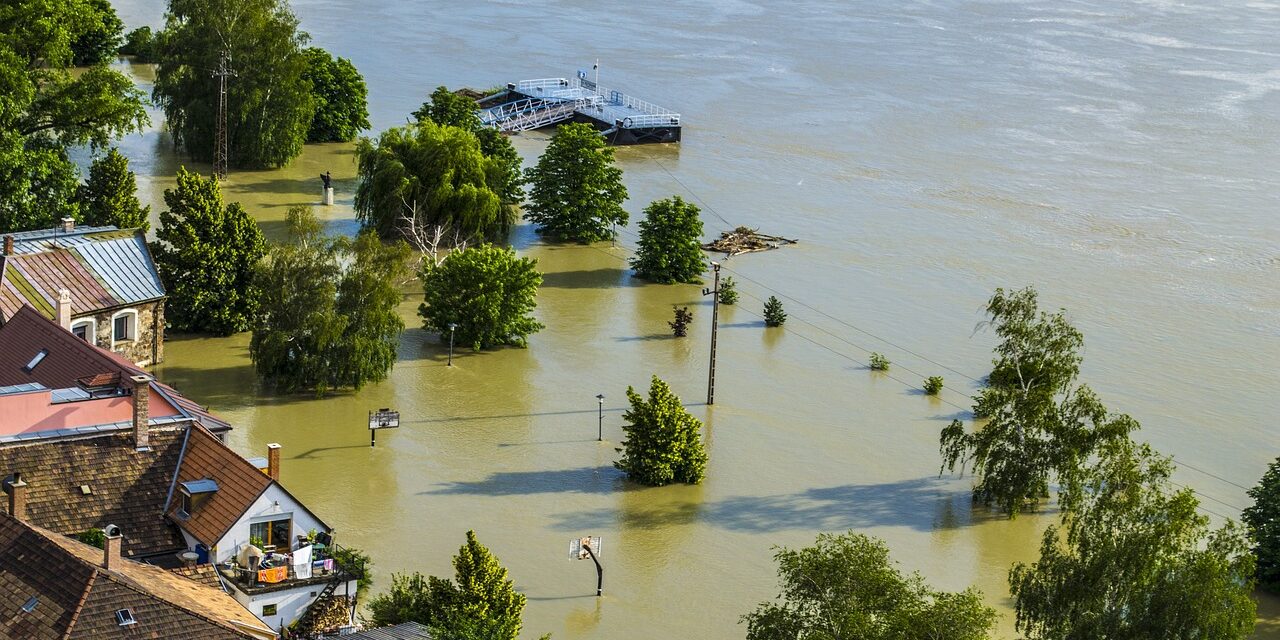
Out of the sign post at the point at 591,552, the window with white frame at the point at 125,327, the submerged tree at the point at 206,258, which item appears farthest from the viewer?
the submerged tree at the point at 206,258

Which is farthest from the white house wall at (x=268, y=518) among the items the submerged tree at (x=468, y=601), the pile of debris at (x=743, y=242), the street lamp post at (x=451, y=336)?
the pile of debris at (x=743, y=242)

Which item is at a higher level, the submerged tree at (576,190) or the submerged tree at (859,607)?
the submerged tree at (576,190)

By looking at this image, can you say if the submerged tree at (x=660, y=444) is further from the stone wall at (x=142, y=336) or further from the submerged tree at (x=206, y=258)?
the submerged tree at (x=206, y=258)

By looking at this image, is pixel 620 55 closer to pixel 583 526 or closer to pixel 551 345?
pixel 551 345

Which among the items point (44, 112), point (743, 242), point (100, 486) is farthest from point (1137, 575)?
point (44, 112)

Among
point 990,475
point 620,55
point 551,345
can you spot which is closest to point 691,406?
point 551,345

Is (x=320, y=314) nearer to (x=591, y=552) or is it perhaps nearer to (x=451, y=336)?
(x=451, y=336)

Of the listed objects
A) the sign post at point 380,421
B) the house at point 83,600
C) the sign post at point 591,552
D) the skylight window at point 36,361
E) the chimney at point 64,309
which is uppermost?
the chimney at point 64,309
